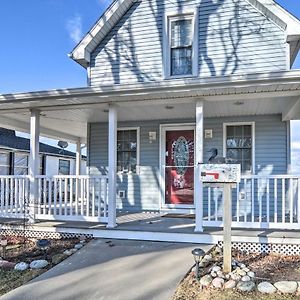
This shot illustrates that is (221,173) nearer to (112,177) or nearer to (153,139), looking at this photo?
(112,177)

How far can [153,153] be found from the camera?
28.4 ft

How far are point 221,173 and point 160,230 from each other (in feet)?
6.27

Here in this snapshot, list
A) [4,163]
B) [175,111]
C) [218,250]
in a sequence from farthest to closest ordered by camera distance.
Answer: [4,163] < [175,111] < [218,250]

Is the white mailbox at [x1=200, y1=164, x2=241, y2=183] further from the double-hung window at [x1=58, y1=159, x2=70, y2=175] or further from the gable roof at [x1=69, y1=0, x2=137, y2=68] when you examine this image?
the double-hung window at [x1=58, y1=159, x2=70, y2=175]

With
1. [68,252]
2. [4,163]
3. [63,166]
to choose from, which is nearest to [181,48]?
[68,252]

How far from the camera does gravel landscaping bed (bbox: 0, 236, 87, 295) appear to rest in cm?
462

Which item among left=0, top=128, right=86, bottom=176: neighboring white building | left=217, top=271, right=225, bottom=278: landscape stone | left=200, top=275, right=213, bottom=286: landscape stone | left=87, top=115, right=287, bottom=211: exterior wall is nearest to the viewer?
left=200, top=275, right=213, bottom=286: landscape stone

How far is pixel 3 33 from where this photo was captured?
→ 1772 cm

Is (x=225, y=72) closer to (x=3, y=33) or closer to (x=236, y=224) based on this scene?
(x=236, y=224)

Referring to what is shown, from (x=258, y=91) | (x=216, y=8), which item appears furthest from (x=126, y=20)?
(x=258, y=91)

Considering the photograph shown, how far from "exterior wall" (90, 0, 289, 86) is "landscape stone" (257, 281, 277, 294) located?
16.4ft

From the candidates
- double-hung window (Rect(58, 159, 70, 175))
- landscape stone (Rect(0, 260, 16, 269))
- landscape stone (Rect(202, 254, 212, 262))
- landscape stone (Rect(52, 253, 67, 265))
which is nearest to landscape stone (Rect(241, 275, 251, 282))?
landscape stone (Rect(202, 254, 212, 262))

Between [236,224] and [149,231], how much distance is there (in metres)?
1.52

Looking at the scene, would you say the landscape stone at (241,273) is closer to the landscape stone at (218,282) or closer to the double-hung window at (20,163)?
the landscape stone at (218,282)
